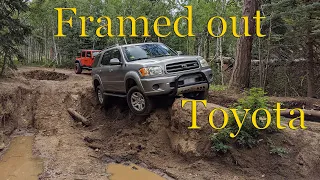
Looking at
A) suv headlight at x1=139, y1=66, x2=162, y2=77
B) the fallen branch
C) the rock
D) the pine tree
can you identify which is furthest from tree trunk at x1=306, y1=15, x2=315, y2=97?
the pine tree

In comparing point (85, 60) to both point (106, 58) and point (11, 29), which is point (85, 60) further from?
point (106, 58)

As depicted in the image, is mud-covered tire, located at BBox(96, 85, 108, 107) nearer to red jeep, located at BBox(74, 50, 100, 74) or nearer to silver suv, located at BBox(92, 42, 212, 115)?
silver suv, located at BBox(92, 42, 212, 115)

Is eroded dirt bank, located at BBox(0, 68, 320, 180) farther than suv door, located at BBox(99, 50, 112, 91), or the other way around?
suv door, located at BBox(99, 50, 112, 91)

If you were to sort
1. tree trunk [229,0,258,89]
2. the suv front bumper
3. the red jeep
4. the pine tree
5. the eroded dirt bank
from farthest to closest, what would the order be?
the red jeep < the pine tree < tree trunk [229,0,258,89] < the suv front bumper < the eroded dirt bank

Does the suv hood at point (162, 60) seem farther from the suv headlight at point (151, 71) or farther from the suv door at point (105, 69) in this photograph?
the suv door at point (105, 69)

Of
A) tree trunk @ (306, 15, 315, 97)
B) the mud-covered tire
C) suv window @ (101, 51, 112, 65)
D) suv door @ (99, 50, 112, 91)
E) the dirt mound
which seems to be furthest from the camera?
the dirt mound

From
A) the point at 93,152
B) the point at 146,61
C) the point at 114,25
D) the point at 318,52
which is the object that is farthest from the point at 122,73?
the point at 114,25

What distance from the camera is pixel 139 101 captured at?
880cm

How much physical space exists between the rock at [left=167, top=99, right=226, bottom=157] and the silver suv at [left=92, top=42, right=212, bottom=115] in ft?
1.71

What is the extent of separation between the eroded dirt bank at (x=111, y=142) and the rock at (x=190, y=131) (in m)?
0.10

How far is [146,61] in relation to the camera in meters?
8.59

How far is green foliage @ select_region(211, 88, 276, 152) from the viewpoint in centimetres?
702

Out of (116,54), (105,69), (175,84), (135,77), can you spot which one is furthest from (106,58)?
(175,84)

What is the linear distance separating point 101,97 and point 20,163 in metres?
3.99
